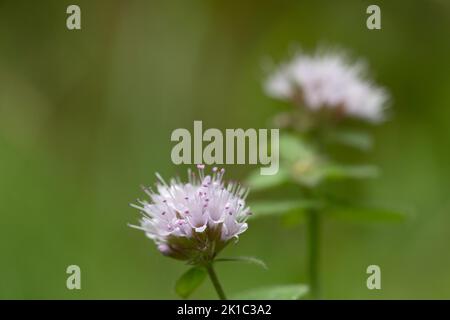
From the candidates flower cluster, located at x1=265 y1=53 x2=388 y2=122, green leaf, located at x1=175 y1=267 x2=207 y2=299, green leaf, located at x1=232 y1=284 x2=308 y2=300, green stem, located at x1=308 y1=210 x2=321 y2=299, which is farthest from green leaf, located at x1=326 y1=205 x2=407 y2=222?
green leaf, located at x1=175 y1=267 x2=207 y2=299

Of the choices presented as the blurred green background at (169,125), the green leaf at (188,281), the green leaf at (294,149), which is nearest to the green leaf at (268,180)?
the green leaf at (294,149)

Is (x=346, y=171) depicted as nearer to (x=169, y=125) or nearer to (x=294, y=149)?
(x=294, y=149)

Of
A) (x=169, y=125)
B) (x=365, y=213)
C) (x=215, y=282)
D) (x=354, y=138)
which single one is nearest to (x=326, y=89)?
(x=354, y=138)

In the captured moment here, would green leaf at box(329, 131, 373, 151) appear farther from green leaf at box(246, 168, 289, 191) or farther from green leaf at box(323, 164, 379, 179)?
green leaf at box(246, 168, 289, 191)

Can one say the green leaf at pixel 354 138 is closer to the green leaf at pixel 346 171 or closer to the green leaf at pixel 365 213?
the green leaf at pixel 346 171
